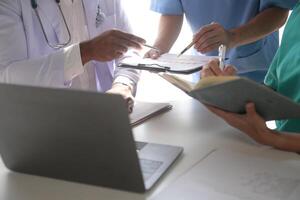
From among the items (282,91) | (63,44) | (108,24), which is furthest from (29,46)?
(282,91)

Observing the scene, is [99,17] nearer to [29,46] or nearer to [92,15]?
[92,15]

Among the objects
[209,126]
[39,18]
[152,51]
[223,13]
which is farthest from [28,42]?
[223,13]

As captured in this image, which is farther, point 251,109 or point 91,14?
point 91,14

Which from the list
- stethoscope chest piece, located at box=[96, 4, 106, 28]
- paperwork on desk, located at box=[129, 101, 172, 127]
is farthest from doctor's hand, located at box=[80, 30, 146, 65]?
stethoscope chest piece, located at box=[96, 4, 106, 28]

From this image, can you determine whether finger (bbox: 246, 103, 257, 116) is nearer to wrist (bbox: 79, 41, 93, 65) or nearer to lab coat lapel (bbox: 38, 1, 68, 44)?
wrist (bbox: 79, 41, 93, 65)

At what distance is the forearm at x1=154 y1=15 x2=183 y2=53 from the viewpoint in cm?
180

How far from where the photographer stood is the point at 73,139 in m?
0.75

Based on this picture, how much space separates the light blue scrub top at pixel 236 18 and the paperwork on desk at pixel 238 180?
92 cm

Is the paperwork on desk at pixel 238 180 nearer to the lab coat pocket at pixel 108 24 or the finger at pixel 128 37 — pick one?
the finger at pixel 128 37

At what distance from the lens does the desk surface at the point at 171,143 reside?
781 millimetres

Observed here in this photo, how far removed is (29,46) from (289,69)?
0.85m

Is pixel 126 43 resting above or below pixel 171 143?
above

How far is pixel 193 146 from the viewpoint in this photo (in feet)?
3.21

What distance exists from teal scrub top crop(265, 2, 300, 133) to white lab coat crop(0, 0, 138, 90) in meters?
0.69
